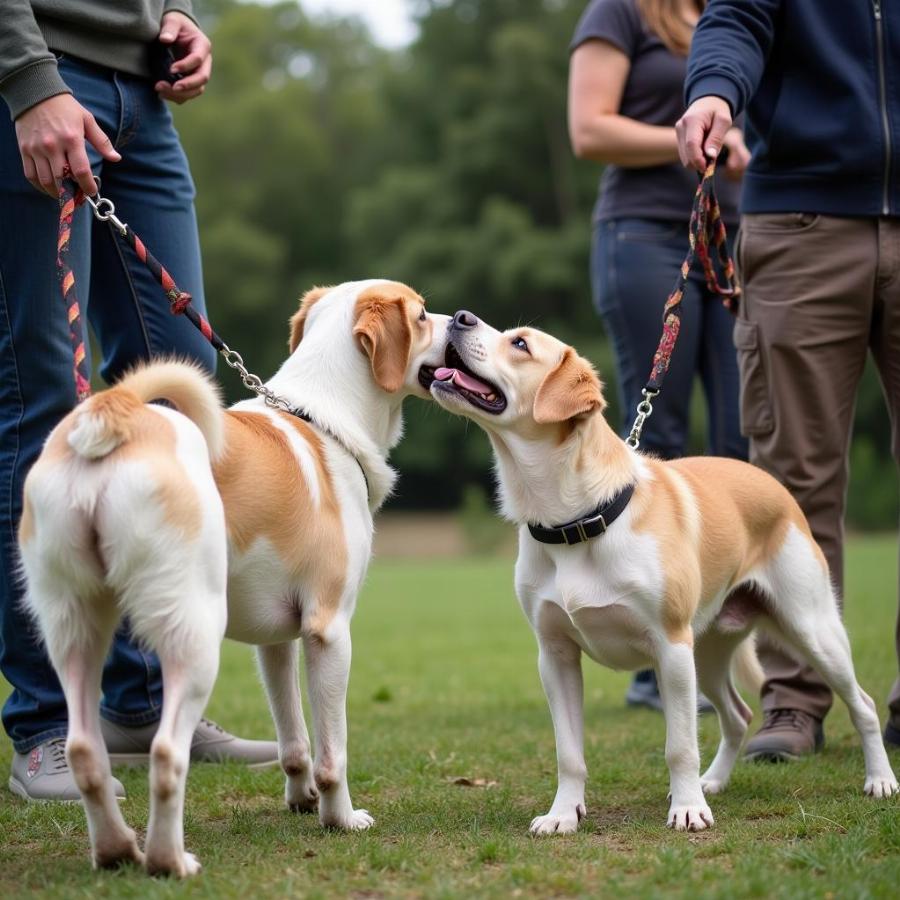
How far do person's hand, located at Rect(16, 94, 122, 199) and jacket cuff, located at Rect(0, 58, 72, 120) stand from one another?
2 centimetres

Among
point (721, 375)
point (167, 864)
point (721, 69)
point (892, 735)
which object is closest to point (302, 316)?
point (721, 69)

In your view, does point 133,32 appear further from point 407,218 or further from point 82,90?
point 407,218

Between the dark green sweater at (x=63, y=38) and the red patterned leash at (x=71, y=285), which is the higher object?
the dark green sweater at (x=63, y=38)

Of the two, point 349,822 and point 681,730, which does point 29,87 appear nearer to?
point 349,822

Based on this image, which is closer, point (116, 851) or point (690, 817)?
point (116, 851)

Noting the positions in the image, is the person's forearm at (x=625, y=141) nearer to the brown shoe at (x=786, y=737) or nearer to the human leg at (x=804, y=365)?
the human leg at (x=804, y=365)

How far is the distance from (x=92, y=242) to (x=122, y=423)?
1772mm

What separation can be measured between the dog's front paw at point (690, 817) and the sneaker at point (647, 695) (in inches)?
102

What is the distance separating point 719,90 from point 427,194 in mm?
36985

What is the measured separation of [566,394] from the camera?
4125 millimetres

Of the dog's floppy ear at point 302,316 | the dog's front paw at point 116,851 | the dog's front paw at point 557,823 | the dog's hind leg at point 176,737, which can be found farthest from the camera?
the dog's floppy ear at point 302,316

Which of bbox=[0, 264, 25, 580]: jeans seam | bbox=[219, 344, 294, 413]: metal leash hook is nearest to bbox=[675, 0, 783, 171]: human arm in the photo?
bbox=[219, 344, 294, 413]: metal leash hook

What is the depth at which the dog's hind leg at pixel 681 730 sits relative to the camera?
3920 millimetres

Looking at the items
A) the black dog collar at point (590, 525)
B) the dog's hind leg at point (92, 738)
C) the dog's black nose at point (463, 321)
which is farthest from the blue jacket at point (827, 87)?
the dog's hind leg at point (92, 738)
